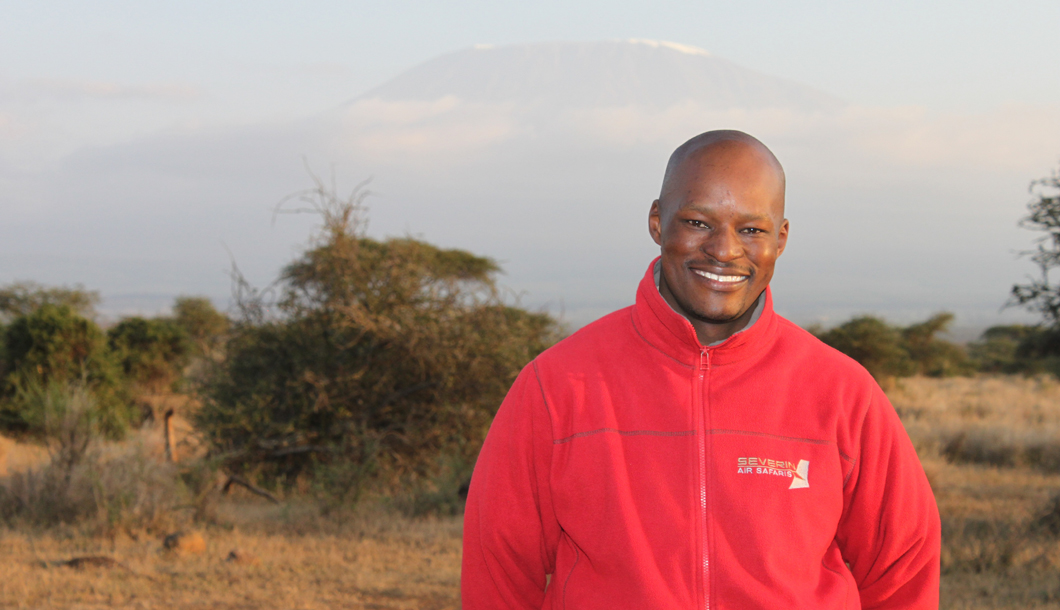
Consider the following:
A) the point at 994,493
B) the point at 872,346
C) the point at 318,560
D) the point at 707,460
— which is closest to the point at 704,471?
the point at 707,460

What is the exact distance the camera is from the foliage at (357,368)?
964cm

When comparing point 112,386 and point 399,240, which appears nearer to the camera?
point 399,240

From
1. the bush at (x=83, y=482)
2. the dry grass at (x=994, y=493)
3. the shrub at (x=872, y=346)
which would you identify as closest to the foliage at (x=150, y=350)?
the bush at (x=83, y=482)

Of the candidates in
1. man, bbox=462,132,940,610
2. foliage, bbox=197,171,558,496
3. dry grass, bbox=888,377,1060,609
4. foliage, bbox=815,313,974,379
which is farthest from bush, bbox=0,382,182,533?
foliage, bbox=815,313,974,379

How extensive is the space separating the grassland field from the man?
374 cm

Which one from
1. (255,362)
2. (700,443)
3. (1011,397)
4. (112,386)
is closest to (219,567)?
(255,362)

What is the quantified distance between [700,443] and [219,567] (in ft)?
16.6

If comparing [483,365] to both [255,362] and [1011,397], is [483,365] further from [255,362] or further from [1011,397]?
[1011,397]

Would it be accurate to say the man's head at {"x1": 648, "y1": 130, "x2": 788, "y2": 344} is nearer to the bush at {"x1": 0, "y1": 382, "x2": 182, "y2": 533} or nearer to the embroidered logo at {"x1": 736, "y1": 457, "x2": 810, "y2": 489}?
the embroidered logo at {"x1": 736, "y1": 457, "x2": 810, "y2": 489}

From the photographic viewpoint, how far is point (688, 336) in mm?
1785

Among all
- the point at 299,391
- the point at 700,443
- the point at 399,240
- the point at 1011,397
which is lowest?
the point at 1011,397

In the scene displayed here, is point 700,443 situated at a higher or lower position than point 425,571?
higher

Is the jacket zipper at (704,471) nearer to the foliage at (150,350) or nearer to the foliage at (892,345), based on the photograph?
the foliage at (150,350)

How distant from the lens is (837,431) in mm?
1733
